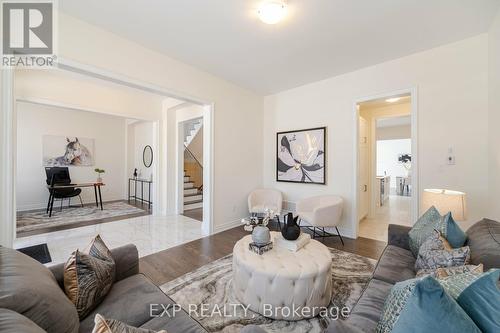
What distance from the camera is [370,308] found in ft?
4.07

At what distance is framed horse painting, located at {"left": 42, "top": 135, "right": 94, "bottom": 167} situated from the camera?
571cm

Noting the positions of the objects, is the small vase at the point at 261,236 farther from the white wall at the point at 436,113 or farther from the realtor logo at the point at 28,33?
the realtor logo at the point at 28,33

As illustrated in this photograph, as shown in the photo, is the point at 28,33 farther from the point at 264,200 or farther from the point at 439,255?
the point at 439,255

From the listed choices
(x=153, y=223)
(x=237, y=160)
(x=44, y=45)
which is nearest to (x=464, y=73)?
(x=237, y=160)

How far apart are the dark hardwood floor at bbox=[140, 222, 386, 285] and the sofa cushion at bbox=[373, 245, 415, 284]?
0.98 meters

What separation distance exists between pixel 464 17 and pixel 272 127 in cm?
319

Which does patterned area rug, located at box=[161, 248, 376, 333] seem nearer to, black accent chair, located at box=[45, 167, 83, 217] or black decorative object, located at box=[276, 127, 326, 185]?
black decorative object, located at box=[276, 127, 326, 185]

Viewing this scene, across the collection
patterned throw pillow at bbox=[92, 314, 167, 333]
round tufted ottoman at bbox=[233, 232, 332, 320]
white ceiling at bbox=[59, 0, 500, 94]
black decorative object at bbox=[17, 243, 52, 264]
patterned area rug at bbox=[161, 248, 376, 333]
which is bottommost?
patterned area rug at bbox=[161, 248, 376, 333]

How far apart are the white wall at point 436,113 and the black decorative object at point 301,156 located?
0.16 metres

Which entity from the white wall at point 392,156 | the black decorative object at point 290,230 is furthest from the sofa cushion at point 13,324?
the white wall at point 392,156

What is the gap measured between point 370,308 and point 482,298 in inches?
24.0

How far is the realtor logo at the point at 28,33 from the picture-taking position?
82.7 inches

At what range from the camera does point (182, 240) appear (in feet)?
11.5

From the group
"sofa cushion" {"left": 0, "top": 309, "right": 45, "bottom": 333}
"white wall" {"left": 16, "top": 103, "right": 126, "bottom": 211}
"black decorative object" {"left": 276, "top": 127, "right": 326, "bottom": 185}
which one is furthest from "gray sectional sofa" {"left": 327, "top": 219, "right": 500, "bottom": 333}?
"white wall" {"left": 16, "top": 103, "right": 126, "bottom": 211}
